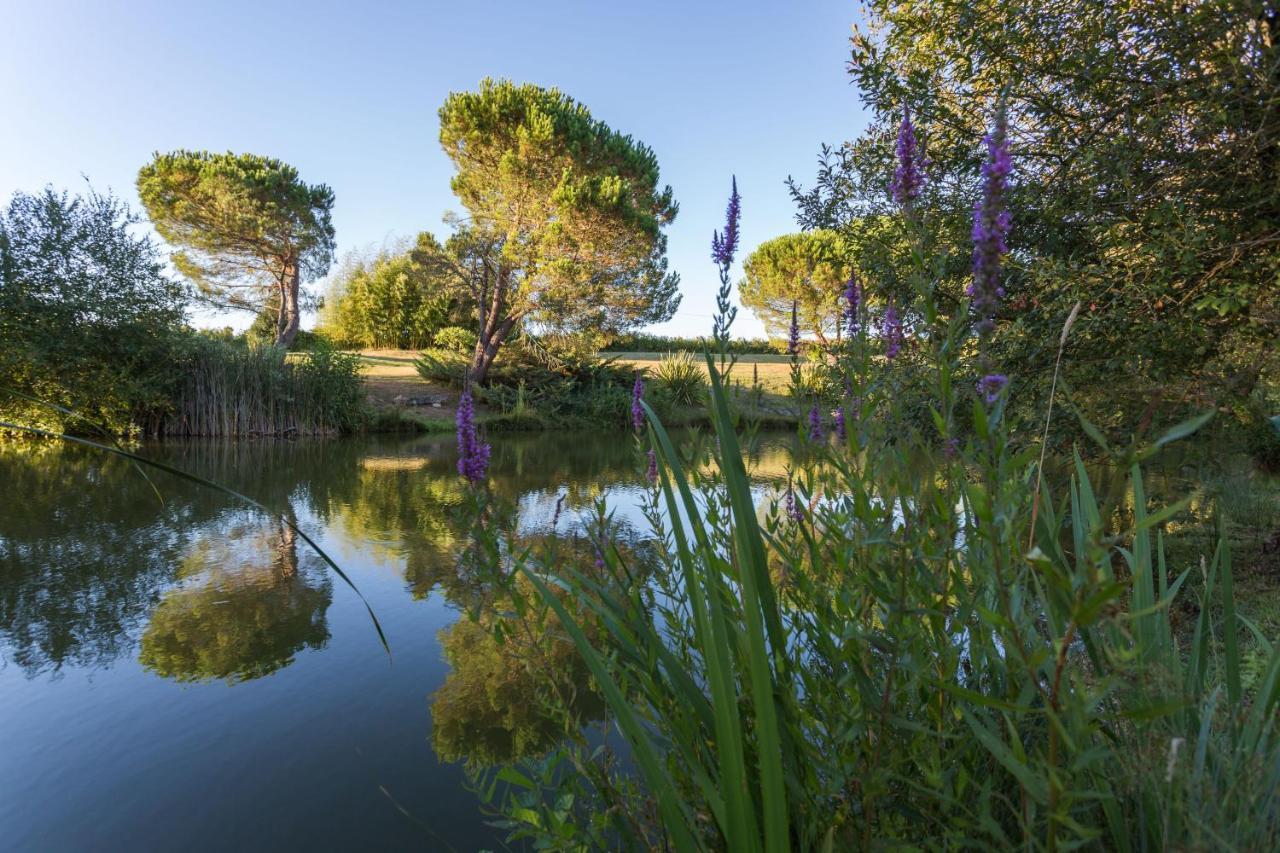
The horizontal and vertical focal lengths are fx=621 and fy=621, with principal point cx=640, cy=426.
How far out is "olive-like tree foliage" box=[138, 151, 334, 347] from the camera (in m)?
22.9

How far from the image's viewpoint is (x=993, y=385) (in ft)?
2.96

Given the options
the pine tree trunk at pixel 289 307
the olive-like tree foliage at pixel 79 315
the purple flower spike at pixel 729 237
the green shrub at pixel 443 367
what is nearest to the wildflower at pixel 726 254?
the purple flower spike at pixel 729 237

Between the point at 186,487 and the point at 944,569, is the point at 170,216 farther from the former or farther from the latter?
the point at 944,569

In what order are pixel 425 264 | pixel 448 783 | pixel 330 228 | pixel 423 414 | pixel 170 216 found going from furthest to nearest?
pixel 330 228
pixel 170 216
pixel 425 264
pixel 423 414
pixel 448 783

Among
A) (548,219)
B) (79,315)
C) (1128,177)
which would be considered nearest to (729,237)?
(1128,177)

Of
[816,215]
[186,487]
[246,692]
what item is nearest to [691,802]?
[246,692]

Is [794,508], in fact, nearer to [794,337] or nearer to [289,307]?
[794,337]

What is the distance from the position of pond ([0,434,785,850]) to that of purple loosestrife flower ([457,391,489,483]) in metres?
0.08

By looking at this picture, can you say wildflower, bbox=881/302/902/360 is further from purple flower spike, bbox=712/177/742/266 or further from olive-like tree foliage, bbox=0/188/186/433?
olive-like tree foliage, bbox=0/188/186/433

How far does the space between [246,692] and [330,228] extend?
28.2m

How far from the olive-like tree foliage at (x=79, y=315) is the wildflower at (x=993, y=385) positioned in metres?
13.7

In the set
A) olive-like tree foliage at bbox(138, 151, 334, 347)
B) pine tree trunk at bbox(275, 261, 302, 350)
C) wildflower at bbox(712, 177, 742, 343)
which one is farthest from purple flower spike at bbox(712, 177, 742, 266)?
pine tree trunk at bbox(275, 261, 302, 350)

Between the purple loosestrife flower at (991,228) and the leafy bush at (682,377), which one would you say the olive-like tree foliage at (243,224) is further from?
the purple loosestrife flower at (991,228)

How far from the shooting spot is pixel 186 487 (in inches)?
311
